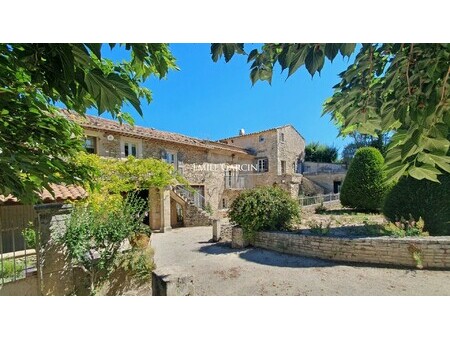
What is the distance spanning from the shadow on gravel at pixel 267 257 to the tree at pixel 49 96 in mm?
2912

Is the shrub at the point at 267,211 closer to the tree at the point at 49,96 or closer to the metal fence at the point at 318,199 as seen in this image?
the metal fence at the point at 318,199

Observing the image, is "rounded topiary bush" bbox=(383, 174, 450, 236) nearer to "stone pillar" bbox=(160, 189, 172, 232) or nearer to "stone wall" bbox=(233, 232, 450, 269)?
"stone wall" bbox=(233, 232, 450, 269)

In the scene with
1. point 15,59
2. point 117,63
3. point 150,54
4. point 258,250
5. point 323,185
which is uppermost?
point 117,63

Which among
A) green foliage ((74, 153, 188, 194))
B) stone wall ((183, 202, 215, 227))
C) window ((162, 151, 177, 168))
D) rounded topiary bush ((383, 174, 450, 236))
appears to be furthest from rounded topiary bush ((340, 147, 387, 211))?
window ((162, 151, 177, 168))

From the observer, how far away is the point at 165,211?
22.4 feet

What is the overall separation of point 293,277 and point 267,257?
924 mm

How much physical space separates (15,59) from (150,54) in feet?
1.96

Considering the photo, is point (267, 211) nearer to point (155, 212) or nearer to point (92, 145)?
point (155, 212)

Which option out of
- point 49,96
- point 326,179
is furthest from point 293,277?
point 326,179

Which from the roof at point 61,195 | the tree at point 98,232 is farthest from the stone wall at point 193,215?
the roof at point 61,195
